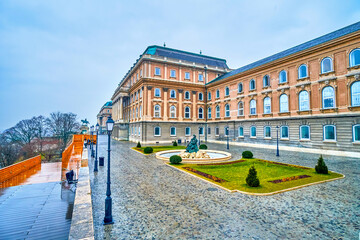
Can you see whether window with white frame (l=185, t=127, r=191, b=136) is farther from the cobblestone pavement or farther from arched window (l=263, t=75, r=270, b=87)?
the cobblestone pavement

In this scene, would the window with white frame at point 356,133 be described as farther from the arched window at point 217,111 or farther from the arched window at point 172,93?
the arched window at point 172,93

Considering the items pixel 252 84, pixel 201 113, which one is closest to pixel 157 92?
pixel 201 113

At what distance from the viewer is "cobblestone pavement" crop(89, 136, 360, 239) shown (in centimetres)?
533

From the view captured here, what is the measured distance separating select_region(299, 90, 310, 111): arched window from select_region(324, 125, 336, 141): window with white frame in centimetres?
323

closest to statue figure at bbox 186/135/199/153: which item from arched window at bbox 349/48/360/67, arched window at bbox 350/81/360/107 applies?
arched window at bbox 350/81/360/107

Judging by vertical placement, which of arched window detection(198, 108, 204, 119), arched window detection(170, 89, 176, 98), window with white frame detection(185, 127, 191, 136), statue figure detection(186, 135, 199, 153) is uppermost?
arched window detection(170, 89, 176, 98)

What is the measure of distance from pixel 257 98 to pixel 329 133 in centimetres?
1096

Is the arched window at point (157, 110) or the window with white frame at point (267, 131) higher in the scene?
the arched window at point (157, 110)

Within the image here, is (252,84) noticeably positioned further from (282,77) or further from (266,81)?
(282,77)

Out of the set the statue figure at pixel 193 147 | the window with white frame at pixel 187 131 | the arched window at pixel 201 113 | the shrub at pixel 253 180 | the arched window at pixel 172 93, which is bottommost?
the shrub at pixel 253 180

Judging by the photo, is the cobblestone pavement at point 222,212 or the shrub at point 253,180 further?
the shrub at point 253,180

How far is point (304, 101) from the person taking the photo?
23.7 meters

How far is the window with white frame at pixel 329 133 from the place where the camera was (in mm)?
20666

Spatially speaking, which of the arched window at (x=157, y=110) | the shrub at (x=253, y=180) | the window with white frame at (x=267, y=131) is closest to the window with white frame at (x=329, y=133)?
the window with white frame at (x=267, y=131)
